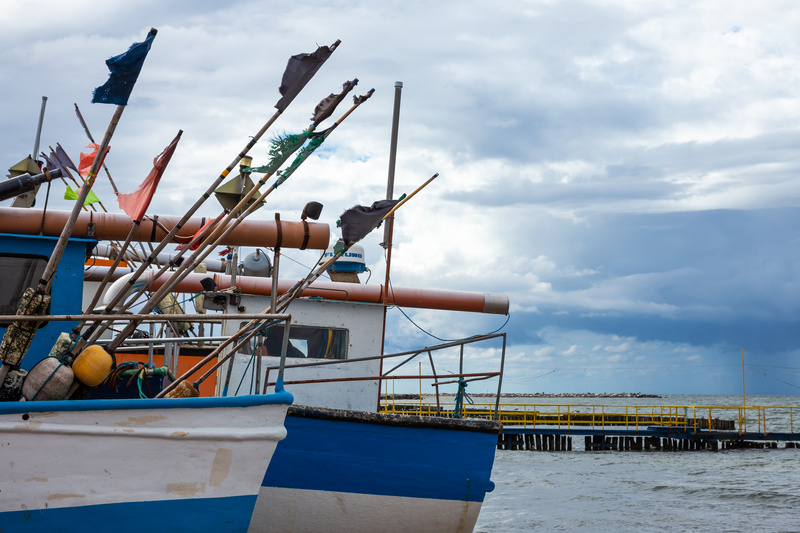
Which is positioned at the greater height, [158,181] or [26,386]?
[158,181]

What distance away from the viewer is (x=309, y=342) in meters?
11.4

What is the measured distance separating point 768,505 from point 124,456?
746 inches

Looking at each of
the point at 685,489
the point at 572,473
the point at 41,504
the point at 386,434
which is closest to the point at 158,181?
the point at 41,504

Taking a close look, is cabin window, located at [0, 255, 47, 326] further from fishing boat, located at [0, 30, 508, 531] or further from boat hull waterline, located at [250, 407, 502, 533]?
boat hull waterline, located at [250, 407, 502, 533]

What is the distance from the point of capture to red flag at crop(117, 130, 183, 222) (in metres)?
6.74

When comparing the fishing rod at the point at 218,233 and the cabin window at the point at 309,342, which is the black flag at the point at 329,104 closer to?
the fishing rod at the point at 218,233

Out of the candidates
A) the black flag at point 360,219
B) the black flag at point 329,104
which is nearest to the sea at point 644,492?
the black flag at point 360,219

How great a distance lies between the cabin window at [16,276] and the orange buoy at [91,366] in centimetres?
126

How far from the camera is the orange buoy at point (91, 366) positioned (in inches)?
240

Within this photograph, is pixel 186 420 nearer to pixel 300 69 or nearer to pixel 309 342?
pixel 300 69

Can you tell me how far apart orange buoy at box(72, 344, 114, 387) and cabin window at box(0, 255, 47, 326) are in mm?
1261

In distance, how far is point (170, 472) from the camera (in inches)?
234

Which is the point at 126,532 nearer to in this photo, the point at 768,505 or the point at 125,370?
the point at 125,370

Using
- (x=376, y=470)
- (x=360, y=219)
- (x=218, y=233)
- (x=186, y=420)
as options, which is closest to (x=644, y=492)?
(x=376, y=470)
